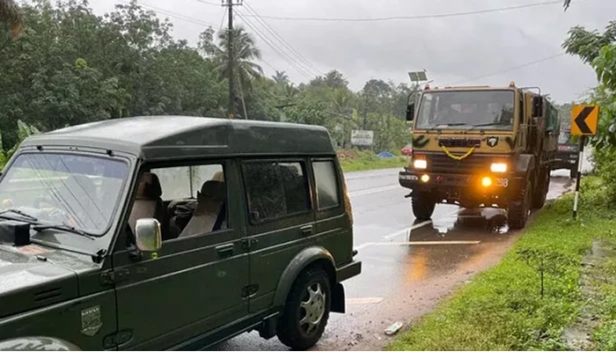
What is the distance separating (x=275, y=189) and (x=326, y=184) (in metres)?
0.84

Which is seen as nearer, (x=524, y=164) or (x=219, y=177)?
(x=219, y=177)

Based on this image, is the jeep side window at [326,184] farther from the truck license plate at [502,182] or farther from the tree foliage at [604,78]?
the truck license plate at [502,182]

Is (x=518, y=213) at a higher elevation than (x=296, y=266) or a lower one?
lower

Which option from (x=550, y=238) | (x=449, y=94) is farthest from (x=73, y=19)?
(x=550, y=238)

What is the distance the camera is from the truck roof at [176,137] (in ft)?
11.9

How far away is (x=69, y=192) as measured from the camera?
11.6 ft

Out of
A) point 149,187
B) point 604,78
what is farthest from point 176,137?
point 604,78

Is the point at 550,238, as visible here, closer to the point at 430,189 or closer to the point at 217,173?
the point at 430,189

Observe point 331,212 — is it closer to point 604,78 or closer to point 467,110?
point 604,78

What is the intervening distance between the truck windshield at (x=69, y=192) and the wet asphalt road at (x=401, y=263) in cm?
213

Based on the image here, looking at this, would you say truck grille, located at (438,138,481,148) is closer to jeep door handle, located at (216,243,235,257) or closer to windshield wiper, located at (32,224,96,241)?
jeep door handle, located at (216,243,235,257)

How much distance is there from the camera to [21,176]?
3.97 metres

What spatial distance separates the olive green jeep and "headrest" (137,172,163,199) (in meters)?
0.01

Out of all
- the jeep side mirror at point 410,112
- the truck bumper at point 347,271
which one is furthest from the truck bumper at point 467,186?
the truck bumper at point 347,271
